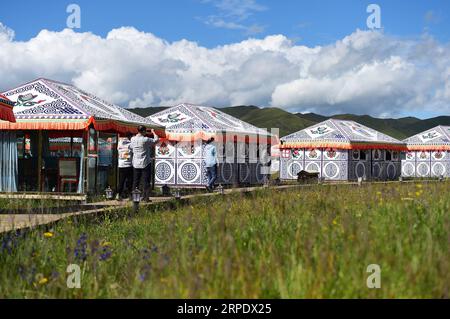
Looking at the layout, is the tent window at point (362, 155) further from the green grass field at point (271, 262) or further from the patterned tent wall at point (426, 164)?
the green grass field at point (271, 262)

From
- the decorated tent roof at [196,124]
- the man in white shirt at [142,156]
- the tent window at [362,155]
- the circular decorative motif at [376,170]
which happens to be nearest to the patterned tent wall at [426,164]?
the circular decorative motif at [376,170]

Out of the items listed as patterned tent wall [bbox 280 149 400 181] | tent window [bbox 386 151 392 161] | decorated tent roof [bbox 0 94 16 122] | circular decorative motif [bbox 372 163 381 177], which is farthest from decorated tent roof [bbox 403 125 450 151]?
decorated tent roof [bbox 0 94 16 122]

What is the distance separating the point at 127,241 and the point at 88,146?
28.1ft

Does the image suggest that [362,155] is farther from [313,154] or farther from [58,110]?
[58,110]

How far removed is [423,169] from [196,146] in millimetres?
18757

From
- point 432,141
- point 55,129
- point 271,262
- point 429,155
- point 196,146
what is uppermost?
point 432,141

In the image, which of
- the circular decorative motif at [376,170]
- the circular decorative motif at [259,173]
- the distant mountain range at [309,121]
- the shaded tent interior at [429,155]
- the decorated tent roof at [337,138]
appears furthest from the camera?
the distant mountain range at [309,121]

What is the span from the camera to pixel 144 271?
4641 mm

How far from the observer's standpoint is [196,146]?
2162 cm

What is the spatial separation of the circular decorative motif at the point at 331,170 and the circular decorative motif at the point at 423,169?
Answer: 9736mm

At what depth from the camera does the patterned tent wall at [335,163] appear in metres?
28.0

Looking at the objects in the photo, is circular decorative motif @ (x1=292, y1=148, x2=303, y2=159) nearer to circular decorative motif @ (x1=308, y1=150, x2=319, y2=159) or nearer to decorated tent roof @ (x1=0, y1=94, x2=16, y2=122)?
circular decorative motif @ (x1=308, y1=150, x2=319, y2=159)

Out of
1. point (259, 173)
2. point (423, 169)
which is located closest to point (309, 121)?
point (423, 169)

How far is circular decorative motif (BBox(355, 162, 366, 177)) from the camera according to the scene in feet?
94.7
